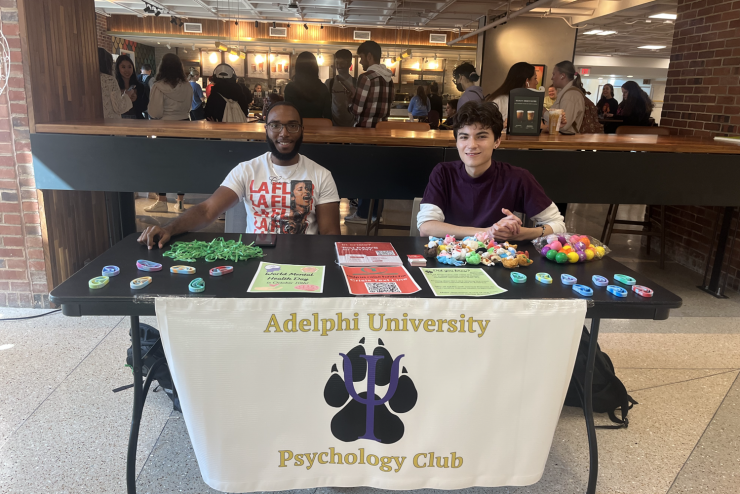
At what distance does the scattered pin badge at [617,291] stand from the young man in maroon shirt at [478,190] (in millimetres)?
591

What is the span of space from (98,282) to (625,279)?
4.78 feet

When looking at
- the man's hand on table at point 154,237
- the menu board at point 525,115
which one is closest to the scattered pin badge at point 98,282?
the man's hand on table at point 154,237

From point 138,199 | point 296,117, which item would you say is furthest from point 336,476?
point 138,199

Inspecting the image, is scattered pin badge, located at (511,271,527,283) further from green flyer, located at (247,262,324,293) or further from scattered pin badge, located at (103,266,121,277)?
scattered pin badge, located at (103,266,121,277)

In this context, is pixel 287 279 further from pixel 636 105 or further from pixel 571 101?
pixel 636 105

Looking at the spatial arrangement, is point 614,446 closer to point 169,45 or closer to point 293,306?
point 293,306

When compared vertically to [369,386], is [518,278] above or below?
above

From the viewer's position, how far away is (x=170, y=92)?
4.85 meters

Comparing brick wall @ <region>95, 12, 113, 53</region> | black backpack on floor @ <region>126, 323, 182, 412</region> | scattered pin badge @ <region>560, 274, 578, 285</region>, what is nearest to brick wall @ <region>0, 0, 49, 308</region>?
black backpack on floor @ <region>126, 323, 182, 412</region>

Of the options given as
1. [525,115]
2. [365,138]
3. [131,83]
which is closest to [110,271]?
[365,138]

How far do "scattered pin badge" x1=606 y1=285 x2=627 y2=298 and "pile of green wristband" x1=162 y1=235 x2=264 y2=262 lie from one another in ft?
3.44

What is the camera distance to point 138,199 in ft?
20.3

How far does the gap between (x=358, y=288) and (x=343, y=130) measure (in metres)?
2.01

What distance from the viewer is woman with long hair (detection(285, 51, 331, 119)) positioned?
442cm
